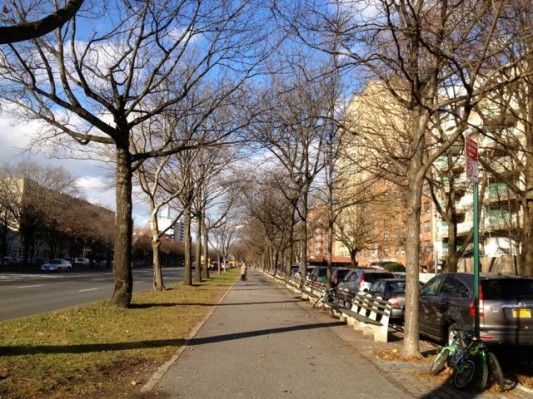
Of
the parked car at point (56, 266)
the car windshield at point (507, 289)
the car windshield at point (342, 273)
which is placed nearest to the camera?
the car windshield at point (507, 289)

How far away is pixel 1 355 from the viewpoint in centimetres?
872

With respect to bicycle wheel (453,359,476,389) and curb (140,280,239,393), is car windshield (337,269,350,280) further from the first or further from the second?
bicycle wheel (453,359,476,389)

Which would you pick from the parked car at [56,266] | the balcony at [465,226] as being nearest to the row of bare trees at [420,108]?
the balcony at [465,226]

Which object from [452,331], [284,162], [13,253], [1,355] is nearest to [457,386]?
[452,331]

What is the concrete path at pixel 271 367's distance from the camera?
7.42m

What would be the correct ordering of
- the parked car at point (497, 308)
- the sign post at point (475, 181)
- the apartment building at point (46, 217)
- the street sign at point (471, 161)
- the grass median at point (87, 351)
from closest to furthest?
1. the grass median at point (87, 351)
2. the sign post at point (475, 181)
3. the street sign at point (471, 161)
4. the parked car at point (497, 308)
5. the apartment building at point (46, 217)

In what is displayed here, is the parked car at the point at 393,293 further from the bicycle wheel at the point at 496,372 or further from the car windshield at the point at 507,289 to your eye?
the bicycle wheel at the point at 496,372

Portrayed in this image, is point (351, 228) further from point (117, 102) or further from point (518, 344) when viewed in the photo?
point (518, 344)

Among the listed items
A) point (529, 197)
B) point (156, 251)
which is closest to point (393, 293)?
A: point (529, 197)

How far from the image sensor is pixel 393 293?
18.1m

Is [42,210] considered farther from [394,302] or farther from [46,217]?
[394,302]

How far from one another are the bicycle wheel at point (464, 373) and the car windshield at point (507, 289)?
2.92 m

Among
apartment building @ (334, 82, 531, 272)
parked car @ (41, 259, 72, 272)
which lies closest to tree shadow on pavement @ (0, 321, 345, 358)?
apartment building @ (334, 82, 531, 272)

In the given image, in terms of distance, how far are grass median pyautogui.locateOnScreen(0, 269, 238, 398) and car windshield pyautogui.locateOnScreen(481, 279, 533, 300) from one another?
5489 mm
